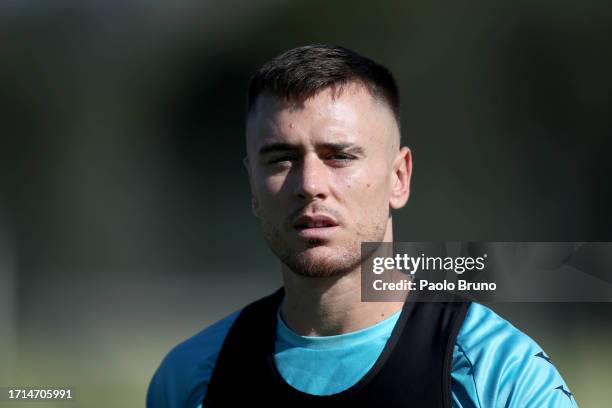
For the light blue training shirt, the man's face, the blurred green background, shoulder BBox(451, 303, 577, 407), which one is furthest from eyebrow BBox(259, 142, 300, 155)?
the blurred green background

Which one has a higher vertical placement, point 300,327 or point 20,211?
point 20,211

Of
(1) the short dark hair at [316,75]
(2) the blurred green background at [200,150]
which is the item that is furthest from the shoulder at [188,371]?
(2) the blurred green background at [200,150]

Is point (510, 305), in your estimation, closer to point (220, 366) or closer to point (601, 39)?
point (601, 39)

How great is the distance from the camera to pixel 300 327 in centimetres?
177

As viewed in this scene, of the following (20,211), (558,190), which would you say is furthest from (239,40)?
(558,190)

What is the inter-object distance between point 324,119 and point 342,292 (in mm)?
364

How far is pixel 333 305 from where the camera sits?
1.70m

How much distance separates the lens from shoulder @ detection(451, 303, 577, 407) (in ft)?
4.97

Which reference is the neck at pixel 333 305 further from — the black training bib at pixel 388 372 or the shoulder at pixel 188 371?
the shoulder at pixel 188 371

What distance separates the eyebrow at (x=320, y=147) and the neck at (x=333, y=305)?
25cm

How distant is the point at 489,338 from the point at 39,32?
177 inches

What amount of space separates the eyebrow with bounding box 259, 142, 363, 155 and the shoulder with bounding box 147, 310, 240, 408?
50 centimetres

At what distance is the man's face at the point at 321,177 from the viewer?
1.62 metres

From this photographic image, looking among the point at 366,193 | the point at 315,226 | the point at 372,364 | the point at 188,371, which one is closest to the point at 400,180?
the point at 366,193
